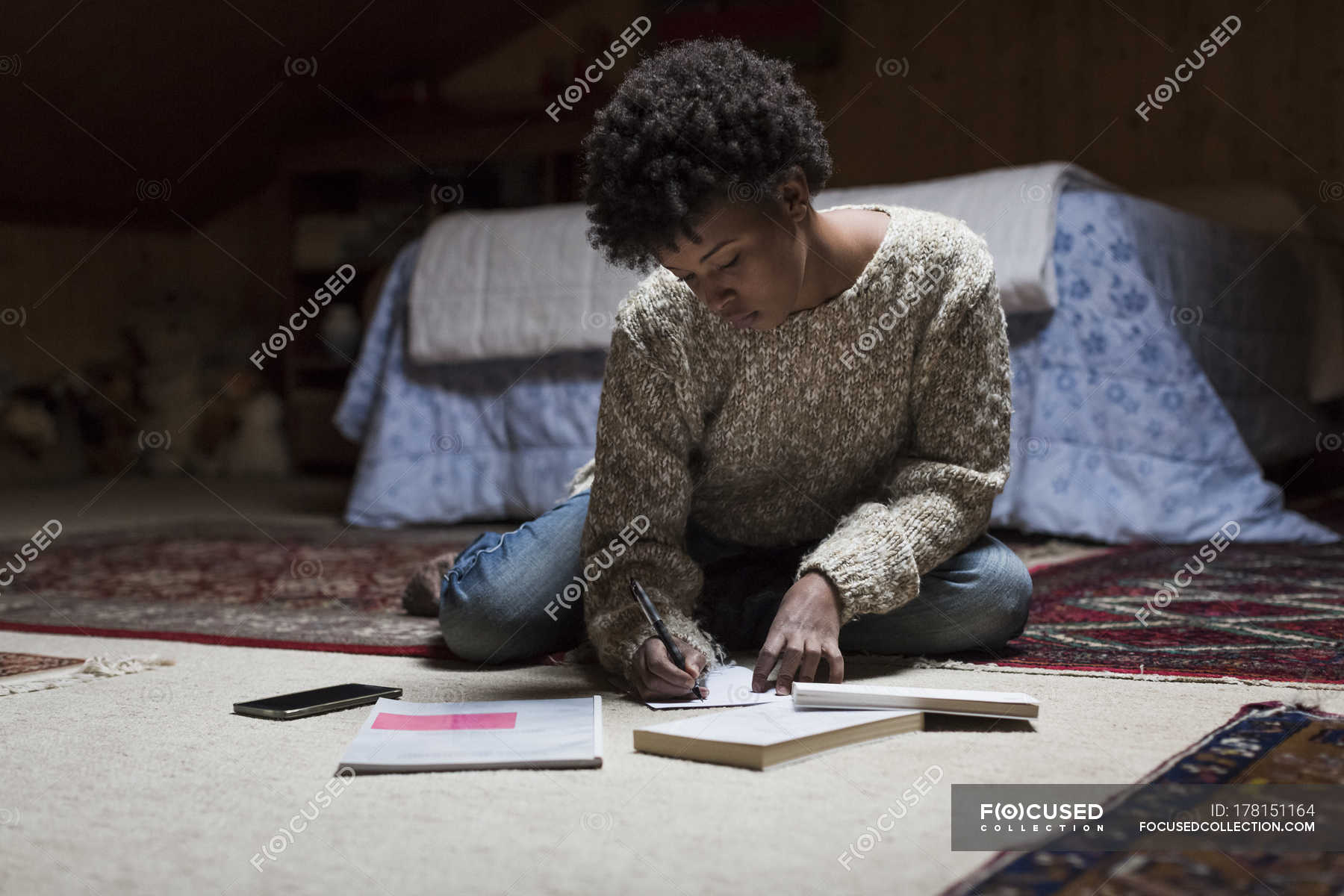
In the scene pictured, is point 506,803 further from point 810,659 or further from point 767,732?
point 810,659

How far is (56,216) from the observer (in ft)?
13.2

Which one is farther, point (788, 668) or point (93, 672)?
point (93, 672)

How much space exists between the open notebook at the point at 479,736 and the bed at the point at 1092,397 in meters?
1.17

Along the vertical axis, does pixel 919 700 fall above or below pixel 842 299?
below

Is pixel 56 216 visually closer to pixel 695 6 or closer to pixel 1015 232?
pixel 695 6

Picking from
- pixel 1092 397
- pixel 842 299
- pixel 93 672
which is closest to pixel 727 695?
pixel 842 299

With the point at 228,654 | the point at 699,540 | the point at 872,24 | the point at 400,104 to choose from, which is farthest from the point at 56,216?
the point at 699,540

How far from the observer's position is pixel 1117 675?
1153mm

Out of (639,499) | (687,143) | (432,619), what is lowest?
(432,619)

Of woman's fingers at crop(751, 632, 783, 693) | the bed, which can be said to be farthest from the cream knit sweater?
the bed

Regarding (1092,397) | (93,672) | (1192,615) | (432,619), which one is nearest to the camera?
(93,672)

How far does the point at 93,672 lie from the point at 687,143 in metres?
0.83

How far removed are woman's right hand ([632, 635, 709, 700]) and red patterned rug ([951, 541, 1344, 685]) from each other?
1.12 feet

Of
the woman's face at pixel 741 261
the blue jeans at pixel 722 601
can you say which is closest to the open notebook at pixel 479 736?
the blue jeans at pixel 722 601
